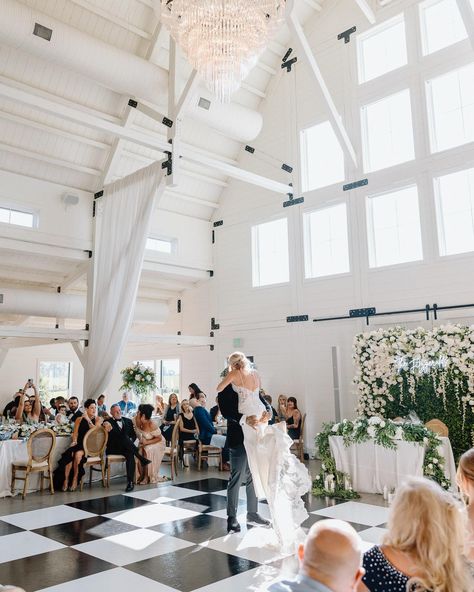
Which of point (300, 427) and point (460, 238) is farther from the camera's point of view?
point (300, 427)

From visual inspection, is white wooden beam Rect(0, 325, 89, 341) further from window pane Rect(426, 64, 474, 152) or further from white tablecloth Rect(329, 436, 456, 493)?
window pane Rect(426, 64, 474, 152)

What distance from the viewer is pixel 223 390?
4781 millimetres

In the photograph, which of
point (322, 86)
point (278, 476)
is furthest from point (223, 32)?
point (322, 86)

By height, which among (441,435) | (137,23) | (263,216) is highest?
(137,23)

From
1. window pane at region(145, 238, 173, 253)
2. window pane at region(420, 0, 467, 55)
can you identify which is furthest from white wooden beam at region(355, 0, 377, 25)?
window pane at region(145, 238, 173, 253)

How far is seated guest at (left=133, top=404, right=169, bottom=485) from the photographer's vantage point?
287 inches

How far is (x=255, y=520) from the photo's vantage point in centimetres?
503

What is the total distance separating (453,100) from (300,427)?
20.2 ft

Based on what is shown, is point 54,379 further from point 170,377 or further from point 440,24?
point 440,24

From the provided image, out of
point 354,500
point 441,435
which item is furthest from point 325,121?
point 354,500

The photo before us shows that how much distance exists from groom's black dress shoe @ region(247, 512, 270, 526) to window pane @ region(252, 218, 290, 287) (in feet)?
21.1

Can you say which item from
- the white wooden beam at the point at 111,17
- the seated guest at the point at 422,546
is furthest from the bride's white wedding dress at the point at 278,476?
the white wooden beam at the point at 111,17

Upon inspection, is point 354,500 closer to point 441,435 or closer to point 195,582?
point 441,435

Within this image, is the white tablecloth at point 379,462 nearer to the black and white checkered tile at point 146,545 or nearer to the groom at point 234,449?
the black and white checkered tile at point 146,545
